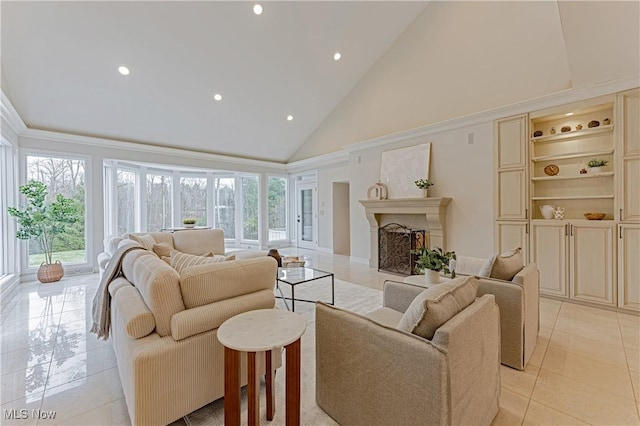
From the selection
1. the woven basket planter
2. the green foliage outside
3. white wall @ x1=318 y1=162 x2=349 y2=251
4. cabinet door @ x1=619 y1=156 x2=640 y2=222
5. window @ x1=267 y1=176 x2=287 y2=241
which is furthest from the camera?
window @ x1=267 y1=176 x2=287 y2=241

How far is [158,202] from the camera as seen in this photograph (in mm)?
7434

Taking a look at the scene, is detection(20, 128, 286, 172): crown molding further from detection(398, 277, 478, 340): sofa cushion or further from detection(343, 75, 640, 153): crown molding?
detection(398, 277, 478, 340): sofa cushion

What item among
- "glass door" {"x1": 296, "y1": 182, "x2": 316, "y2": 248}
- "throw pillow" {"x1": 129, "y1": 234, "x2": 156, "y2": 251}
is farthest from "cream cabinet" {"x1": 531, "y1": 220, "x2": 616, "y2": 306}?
"glass door" {"x1": 296, "y1": 182, "x2": 316, "y2": 248}

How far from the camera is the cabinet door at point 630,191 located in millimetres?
3215

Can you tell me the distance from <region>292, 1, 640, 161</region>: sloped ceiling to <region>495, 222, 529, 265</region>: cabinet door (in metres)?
1.87

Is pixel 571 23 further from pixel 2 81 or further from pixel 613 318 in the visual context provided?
pixel 2 81

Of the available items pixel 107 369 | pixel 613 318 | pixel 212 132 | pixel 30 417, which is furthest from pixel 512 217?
pixel 212 132

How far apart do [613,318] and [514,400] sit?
2.42 m

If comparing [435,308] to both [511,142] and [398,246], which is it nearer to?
[511,142]

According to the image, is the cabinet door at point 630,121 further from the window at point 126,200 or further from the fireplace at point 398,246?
the window at point 126,200

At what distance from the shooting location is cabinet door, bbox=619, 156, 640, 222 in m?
3.21

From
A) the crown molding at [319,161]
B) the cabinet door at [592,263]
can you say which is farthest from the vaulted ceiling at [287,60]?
the cabinet door at [592,263]

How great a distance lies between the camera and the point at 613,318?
3174mm

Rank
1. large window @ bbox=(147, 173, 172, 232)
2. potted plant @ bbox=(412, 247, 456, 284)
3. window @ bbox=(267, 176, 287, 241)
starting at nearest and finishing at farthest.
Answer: potted plant @ bbox=(412, 247, 456, 284) < large window @ bbox=(147, 173, 172, 232) < window @ bbox=(267, 176, 287, 241)
